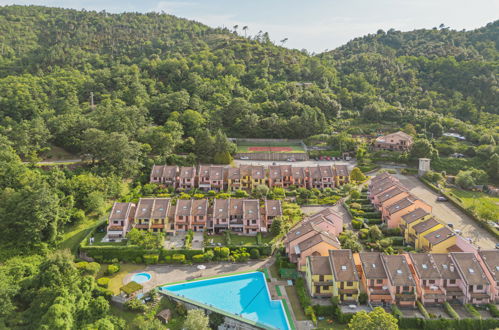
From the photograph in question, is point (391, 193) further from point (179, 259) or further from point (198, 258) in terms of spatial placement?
point (179, 259)

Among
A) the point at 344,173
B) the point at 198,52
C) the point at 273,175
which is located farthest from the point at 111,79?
the point at 344,173

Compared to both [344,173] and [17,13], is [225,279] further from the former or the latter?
[17,13]

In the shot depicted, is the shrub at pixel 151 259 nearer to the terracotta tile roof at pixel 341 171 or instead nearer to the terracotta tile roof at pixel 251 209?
the terracotta tile roof at pixel 251 209

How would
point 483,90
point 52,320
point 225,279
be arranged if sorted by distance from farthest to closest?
point 483,90, point 225,279, point 52,320

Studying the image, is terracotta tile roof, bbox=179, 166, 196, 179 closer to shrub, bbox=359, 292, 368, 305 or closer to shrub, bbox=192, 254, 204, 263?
shrub, bbox=192, 254, 204, 263

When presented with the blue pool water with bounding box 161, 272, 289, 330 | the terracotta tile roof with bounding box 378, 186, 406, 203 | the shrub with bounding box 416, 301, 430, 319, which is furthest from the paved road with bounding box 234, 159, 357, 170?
the shrub with bounding box 416, 301, 430, 319

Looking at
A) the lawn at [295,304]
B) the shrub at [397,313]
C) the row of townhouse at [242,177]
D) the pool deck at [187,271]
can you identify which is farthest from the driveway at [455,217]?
the pool deck at [187,271]
